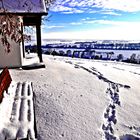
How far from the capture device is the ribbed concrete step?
616 cm

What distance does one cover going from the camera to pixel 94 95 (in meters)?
9.55

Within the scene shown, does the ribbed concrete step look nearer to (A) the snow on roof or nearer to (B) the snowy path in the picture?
(B) the snowy path

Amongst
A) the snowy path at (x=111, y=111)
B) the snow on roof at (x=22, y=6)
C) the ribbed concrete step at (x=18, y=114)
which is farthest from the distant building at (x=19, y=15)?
the snowy path at (x=111, y=111)

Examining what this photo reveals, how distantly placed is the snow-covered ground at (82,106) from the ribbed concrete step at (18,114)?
231 millimetres

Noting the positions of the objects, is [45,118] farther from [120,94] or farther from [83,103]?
[120,94]

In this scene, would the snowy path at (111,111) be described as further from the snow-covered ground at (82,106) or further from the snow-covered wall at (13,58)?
the snow-covered wall at (13,58)

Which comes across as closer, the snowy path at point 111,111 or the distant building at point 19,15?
the snowy path at point 111,111

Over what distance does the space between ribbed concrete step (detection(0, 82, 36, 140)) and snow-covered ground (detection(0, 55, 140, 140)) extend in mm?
231

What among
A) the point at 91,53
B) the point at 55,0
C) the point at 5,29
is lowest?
the point at 91,53

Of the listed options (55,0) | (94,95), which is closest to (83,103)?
(94,95)

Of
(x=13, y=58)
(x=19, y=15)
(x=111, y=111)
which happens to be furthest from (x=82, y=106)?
(x=19, y=15)

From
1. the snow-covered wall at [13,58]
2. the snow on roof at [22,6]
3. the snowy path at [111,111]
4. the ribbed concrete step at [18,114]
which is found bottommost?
the snowy path at [111,111]

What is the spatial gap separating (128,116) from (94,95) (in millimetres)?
1776

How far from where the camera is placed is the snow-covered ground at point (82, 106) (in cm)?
673
